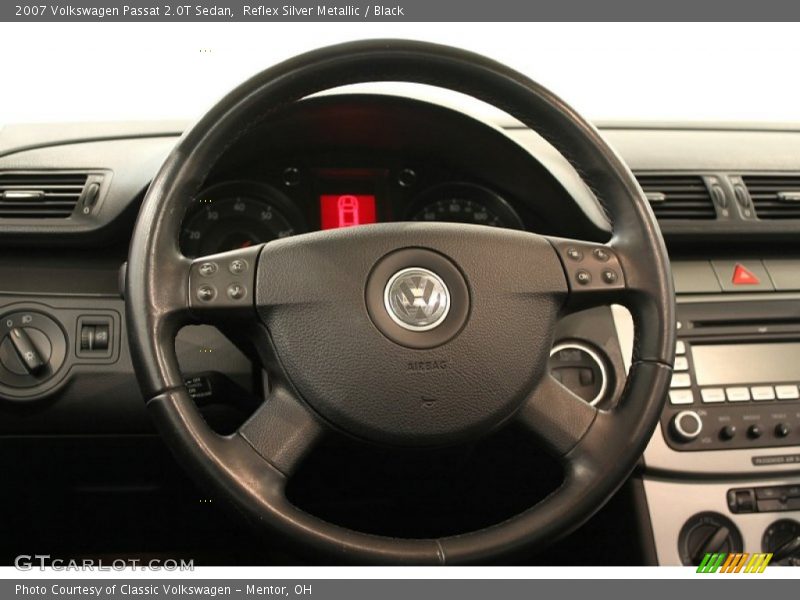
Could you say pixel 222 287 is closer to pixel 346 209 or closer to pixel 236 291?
pixel 236 291

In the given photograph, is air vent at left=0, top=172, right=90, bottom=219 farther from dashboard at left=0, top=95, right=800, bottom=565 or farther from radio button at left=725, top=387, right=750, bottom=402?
radio button at left=725, top=387, right=750, bottom=402

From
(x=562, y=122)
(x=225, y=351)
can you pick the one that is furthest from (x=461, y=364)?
(x=225, y=351)

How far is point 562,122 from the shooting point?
3.49 ft

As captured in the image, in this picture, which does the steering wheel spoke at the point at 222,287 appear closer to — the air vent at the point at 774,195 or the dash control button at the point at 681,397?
the dash control button at the point at 681,397

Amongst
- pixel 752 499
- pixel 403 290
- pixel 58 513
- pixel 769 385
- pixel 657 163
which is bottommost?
pixel 58 513

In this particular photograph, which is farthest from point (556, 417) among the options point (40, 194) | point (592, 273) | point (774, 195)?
point (40, 194)

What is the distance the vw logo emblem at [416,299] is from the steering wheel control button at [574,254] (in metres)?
0.18

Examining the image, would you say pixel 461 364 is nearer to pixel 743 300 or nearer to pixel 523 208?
pixel 523 208

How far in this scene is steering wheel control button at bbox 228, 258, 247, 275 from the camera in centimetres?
97

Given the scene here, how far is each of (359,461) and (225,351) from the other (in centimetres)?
29

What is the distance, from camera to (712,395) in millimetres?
1332

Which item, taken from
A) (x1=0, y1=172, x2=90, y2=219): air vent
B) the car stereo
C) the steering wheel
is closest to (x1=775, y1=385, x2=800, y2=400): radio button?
the car stereo

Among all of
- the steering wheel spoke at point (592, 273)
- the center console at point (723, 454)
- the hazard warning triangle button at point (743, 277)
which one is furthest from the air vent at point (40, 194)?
the hazard warning triangle button at point (743, 277)

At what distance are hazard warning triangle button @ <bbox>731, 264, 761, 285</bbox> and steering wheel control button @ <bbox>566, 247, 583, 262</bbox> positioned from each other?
1.79 feet
